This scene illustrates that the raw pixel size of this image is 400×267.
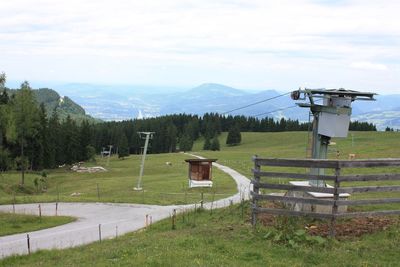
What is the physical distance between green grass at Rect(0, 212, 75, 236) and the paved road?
2.83 ft

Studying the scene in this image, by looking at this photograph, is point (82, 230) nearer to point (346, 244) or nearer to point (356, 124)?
point (346, 244)

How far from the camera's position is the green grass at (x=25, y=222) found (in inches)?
1175

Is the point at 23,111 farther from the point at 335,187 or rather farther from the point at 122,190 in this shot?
the point at 335,187

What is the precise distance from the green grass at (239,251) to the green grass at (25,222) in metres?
15.5

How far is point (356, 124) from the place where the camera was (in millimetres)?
196750

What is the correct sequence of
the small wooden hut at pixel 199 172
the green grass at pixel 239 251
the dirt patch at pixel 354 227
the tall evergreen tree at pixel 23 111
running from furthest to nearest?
the tall evergreen tree at pixel 23 111
the small wooden hut at pixel 199 172
the dirt patch at pixel 354 227
the green grass at pixel 239 251

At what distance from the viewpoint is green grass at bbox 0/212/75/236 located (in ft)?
97.9

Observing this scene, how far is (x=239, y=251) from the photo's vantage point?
12.5m

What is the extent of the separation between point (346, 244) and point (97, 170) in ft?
344

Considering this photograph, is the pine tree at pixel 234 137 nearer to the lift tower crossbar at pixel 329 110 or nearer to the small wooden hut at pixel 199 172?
the small wooden hut at pixel 199 172

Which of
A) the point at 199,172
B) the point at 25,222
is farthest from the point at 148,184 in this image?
the point at 25,222

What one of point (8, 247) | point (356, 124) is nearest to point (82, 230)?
point (8, 247)

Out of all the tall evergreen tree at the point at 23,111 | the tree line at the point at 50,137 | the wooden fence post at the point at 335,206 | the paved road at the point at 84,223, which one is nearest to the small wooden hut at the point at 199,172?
the paved road at the point at 84,223

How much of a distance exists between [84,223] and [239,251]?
76.7 ft
